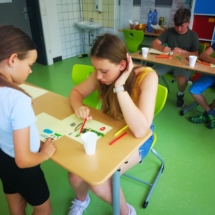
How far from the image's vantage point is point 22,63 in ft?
2.59

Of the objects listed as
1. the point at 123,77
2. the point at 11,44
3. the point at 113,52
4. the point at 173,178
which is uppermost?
the point at 11,44

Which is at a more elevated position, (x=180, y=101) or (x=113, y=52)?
(x=113, y=52)

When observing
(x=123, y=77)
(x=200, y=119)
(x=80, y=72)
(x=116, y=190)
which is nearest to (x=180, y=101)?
(x=200, y=119)

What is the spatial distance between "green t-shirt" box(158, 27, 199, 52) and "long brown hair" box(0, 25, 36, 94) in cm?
249

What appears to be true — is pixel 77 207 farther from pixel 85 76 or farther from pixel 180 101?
pixel 180 101

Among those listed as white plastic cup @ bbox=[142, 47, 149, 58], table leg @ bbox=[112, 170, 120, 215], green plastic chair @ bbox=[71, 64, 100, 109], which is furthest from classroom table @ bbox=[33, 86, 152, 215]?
white plastic cup @ bbox=[142, 47, 149, 58]

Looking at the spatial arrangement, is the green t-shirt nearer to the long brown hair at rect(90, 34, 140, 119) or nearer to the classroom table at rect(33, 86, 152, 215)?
the long brown hair at rect(90, 34, 140, 119)

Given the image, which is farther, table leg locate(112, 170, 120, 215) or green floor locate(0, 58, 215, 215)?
green floor locate(0, 58, 215, 215)

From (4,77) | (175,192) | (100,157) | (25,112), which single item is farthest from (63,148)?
(175,192)

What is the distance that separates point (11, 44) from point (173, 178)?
1542mm

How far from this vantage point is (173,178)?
172cm

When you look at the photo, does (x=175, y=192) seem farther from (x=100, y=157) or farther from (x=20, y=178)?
(x=20, y=178)

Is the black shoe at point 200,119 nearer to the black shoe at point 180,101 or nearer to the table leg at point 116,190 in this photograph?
the black shoe at point 180,101

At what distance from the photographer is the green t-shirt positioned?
2.79 meters
